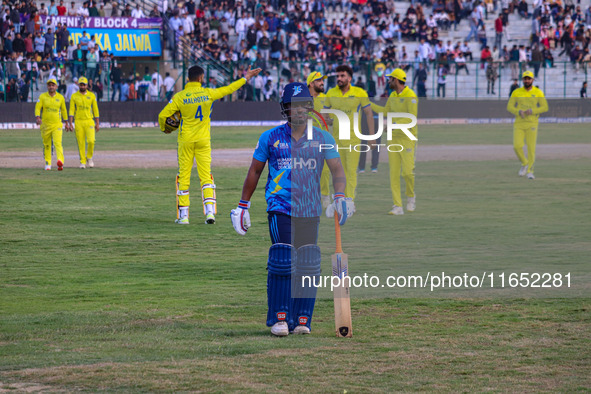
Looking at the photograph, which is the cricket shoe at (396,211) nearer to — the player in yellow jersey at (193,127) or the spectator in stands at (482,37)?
the player in yellow jersey at (193,127)

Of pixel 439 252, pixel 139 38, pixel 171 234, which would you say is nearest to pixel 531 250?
pixel 439 252

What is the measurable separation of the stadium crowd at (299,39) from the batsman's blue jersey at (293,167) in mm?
32274

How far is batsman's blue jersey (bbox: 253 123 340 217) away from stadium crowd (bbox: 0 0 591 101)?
106 ft

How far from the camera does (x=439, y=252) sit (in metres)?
12.1

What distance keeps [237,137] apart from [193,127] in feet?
65.2

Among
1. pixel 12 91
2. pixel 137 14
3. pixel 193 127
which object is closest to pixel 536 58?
pixel 137 14

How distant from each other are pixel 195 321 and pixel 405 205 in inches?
377

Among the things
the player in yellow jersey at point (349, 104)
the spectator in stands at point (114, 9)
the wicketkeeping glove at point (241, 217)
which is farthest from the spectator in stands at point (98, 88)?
the wicketkeeping glove at point (241, 217)

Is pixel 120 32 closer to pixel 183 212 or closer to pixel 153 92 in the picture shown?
pixel 153 92

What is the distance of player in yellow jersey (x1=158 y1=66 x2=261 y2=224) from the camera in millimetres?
14211

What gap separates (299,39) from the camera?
4700 cm

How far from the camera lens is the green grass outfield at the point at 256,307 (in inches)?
253

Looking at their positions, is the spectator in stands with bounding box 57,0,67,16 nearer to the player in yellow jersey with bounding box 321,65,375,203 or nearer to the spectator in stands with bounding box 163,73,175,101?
the spectator in stands with bounding box 163,73,175,101

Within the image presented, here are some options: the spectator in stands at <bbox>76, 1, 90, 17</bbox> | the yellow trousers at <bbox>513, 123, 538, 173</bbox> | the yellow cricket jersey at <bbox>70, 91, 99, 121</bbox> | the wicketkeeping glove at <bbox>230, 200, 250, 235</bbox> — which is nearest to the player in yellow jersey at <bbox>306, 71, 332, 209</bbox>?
the yellow trousers at <bbox>513, 123, 538, 173</bbox>
